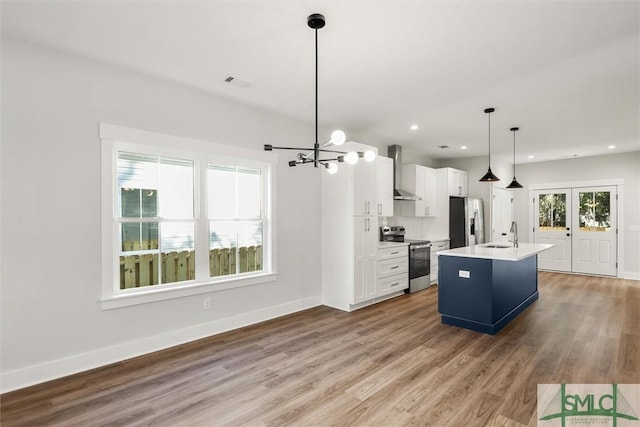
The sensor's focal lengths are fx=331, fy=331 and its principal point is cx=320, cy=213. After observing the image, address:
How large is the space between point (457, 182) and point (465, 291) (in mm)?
4051

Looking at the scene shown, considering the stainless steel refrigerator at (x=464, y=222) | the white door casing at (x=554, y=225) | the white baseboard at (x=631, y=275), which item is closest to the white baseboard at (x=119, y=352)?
the stainless steel refrigerator at (x=464, y=222)

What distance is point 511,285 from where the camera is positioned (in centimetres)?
427

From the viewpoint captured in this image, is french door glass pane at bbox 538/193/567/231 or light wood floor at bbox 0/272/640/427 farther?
french door glass pane at bbox 538/193/567/231

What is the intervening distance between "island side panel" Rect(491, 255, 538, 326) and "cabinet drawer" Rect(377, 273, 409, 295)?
1.70 m

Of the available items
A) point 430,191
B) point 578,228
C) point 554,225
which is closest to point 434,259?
point 430,191

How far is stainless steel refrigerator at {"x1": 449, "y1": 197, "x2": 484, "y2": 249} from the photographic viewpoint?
707 cm

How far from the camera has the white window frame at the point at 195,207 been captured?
3.06 metres

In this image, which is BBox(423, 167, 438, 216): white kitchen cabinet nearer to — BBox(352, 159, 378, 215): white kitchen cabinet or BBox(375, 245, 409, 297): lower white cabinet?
BBox(375, 245, 409, 297): lower white cabinet

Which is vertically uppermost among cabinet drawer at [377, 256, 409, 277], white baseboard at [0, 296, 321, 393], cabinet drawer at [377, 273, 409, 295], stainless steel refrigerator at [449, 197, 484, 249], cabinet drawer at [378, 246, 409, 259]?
stainless steel refrigerator at [449, 197, 484, 249]

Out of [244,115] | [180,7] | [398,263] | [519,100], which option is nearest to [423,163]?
[398,263]

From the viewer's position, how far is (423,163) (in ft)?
24.6

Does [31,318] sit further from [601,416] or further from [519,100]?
[519,100]

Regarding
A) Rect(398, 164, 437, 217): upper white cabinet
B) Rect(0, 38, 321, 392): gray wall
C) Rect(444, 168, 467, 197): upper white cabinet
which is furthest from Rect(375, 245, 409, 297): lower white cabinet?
Rect(0, 38, 321, 392): gray wall

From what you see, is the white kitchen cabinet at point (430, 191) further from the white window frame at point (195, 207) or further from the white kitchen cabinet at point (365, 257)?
the white window frame at point (195, 207)
